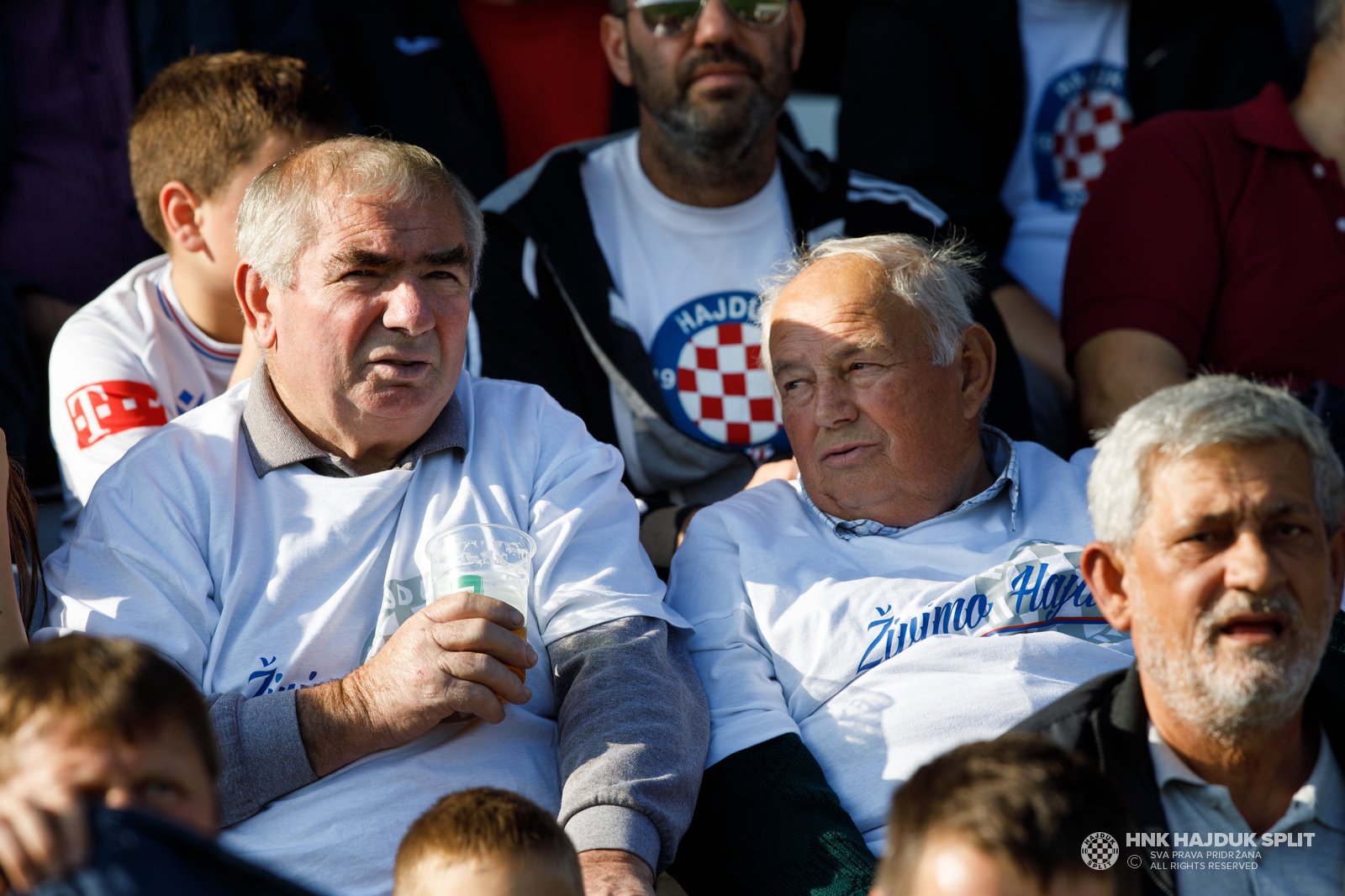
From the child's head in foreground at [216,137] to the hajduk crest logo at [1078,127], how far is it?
8.09 ft

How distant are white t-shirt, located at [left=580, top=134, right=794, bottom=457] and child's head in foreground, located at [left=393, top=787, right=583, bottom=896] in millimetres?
1779

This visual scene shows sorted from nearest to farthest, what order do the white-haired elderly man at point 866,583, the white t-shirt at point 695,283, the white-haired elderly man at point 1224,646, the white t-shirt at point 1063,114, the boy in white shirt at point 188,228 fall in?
the white-haired elderly man at point 1224,646
the white-haired elderly man at point 866,583
the boy in white shirt at point 188,228
the white t-shirt at point 695,283
the white t-shirt at point 1063,114

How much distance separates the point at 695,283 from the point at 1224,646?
2019 millimetres

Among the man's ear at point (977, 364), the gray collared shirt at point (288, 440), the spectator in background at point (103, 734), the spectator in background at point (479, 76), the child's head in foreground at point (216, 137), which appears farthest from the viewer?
the spectator in background at point (479, 76)

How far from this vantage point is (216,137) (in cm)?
304

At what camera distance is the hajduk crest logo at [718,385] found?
3.39 metres

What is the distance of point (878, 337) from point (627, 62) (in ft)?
5.05

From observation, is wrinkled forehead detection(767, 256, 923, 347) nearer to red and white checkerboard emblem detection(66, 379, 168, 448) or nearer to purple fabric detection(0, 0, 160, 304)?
red and white checkerboard emblem detection(66, 379, 168, 448)

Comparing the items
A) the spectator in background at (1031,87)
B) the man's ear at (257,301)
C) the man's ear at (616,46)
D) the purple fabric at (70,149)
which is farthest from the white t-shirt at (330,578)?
the spectator in background at (1031,87)

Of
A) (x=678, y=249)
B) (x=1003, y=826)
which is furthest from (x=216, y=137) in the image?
(x=1003, y=826)

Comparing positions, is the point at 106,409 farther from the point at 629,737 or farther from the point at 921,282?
the point at 921,282

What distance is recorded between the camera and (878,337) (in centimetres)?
267

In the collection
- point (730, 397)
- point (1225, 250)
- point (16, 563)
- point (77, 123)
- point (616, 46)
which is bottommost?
point (730, 397)

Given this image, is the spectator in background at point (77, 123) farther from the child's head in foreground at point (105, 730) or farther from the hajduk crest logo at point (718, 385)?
the child's head in foreground at point (105, 730)
